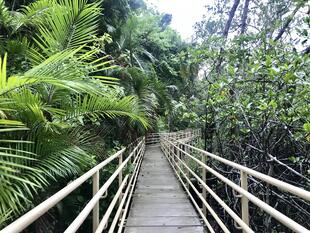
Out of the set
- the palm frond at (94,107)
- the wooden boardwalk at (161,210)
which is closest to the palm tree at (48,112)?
the palm frond at (94,107)

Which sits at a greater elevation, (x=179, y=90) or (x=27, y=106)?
(x=179, y=90)

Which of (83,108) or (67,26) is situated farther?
(67,26)

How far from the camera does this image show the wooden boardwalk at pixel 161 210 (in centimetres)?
384

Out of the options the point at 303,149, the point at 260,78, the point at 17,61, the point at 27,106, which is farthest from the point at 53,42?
the point at 303,149

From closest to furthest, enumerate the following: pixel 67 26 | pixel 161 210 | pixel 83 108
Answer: pixel 83 108, pixel 67 26, pixel 161 210

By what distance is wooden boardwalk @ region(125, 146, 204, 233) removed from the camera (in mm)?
3844

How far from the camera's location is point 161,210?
468 centimetres

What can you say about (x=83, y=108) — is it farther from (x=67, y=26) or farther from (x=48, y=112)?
(x=67, y=26)

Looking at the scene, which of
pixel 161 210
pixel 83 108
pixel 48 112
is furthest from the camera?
pixel 161 210

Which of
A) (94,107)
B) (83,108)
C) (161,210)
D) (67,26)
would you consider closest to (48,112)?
(83,108)

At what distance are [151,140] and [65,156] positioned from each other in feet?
66.6

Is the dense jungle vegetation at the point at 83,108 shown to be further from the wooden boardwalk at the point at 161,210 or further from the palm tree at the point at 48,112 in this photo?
the wooden boardwalk at the point at 161,210

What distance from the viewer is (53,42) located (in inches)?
152

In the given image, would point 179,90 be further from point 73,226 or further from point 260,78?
point 73,226
